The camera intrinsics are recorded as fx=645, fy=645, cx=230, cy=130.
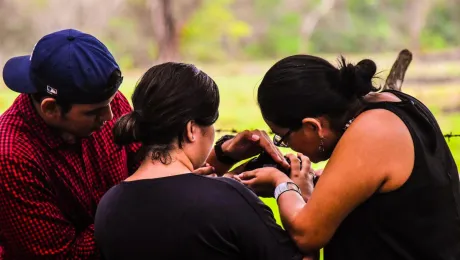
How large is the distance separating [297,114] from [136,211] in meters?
0.47

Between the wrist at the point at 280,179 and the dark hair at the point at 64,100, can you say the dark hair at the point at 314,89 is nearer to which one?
the wrist at the point at 280,179

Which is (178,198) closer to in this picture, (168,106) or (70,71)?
(168,106)

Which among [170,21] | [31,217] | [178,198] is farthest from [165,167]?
[170,21]

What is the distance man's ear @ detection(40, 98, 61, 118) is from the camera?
1722mm

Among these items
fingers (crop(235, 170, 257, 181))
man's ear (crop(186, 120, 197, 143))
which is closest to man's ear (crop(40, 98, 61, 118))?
man's ear (crop(186, 120, 197, 143))

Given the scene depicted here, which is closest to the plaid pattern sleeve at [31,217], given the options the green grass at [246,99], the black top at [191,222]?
the black top at [191,222]

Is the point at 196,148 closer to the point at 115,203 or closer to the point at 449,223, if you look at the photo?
the point at 115,203

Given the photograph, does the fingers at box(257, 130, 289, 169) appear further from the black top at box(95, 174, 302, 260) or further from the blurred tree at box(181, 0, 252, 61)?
the blurred tree at box(181, 0, 252, 61)

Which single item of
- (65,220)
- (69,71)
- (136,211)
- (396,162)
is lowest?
(65,220)

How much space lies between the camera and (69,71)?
168 cm

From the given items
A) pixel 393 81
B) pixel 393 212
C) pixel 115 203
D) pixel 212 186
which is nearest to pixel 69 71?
pixel 115 203

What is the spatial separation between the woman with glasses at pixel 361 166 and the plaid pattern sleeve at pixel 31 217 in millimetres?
597

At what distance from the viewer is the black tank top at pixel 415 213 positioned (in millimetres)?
A: 1580

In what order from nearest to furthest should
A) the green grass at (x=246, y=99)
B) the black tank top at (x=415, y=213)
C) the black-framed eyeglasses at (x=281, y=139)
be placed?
the black tank top at (x=415, y=213) → the black-framed eyeglasses at (x=281, y=139) → the green grass at (x=246, y=99)
